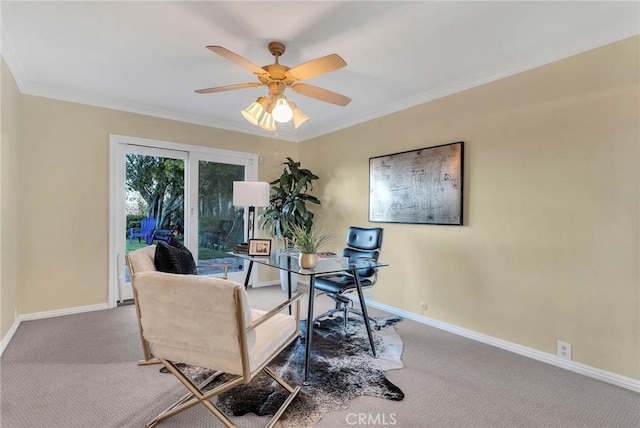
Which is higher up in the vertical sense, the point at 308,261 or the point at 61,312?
the point at 308,261

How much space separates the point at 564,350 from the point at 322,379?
1.85 metres

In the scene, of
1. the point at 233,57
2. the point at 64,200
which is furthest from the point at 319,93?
the point at 64,200

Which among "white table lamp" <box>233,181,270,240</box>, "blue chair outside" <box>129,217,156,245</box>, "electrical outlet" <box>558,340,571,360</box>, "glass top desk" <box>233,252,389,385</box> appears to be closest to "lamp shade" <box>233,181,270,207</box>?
"white table lamp" <box>233,181,270,240</box>

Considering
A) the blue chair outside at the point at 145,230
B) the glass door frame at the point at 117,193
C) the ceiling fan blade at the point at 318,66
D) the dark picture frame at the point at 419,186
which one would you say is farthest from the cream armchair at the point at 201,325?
the blue chair outside at the point at 145,230

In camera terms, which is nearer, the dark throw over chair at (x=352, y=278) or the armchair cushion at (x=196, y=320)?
the armchair cushion at (x=196, y=320)

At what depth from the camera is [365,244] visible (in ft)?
10.8

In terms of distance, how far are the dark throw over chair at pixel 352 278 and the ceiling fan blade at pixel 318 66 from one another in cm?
157

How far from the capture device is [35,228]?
333 centimetres

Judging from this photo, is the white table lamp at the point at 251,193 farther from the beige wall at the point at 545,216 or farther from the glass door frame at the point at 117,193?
the beige wall at the point at 545,216

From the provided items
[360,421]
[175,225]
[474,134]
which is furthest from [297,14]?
[175,225]

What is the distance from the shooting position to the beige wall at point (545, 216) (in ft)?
7.17

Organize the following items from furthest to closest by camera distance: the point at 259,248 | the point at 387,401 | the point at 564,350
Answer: the point at 259,248, the point at 564,350, the point at 387,401

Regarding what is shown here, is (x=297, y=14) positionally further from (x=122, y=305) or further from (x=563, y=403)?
(x=122, y=305)

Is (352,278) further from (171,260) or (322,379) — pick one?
(171,260)
